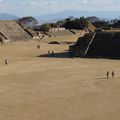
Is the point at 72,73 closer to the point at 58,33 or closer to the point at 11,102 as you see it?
the point at 11,102

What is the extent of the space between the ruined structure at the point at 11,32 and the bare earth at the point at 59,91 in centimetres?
2861

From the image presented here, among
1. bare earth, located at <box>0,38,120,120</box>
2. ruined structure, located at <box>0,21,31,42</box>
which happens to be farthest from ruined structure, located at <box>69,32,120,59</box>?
ruined structure, located at <box>0,21,31,42</box>

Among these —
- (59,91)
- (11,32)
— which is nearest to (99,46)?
(59,91)

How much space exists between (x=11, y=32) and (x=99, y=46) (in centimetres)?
2941

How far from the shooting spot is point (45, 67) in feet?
126

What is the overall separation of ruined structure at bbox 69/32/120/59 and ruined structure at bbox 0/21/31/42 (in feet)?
70.9

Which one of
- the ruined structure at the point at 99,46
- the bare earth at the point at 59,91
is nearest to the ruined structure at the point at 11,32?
the ruined structure at the point at 99,46

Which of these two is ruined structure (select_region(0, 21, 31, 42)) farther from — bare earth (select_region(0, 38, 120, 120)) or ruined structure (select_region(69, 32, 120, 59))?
bare earth (select_region(0, 38, 120, 120))

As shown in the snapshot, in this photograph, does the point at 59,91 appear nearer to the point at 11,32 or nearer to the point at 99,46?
the point at 99,46

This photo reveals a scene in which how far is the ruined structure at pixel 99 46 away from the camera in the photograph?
156ft

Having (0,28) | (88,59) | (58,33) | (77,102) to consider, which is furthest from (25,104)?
(58,33)

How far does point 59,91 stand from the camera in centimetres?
2688

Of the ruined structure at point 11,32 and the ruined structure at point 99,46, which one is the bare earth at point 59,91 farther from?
the ruined structure at point 11,32

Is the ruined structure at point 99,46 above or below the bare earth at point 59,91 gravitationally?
above
